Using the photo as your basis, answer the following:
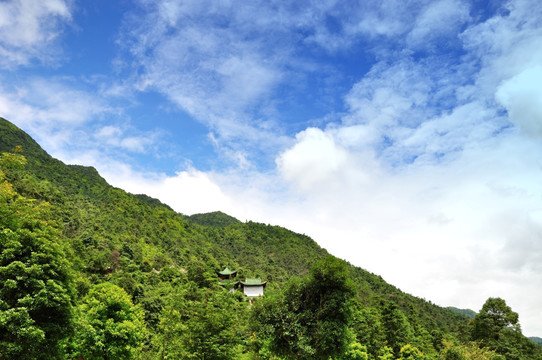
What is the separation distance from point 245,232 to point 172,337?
424ft

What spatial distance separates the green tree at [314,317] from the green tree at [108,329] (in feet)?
36.1

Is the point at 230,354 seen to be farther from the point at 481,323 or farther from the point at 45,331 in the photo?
the point at 481,323

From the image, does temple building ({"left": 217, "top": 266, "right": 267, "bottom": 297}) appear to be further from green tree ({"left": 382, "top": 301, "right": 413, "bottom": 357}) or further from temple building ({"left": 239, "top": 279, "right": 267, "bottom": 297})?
green tree ({"left": 382, "top": 301, "right": 413, "bottom": 357})

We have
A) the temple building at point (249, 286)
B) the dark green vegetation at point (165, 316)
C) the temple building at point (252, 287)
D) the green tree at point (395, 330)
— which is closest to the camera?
the dark green vegetation at point (165, 316)

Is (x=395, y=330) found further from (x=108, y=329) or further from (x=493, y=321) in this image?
(x=108, y=329)

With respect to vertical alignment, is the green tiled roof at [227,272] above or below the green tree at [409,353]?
above

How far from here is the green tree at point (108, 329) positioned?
23344 millimetres

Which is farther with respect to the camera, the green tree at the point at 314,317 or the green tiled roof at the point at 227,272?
the green tiled roof at the point at 227,272

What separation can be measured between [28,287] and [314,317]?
16.8 m

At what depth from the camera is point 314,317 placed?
19.7m

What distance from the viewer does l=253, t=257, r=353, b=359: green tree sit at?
742 inches

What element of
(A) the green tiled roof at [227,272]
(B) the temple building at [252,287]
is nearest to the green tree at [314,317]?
(B) the temple building at [252,287]

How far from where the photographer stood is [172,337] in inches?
1030

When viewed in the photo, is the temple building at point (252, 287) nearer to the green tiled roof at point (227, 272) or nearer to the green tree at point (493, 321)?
the green tiled roof at point (227, 272)
